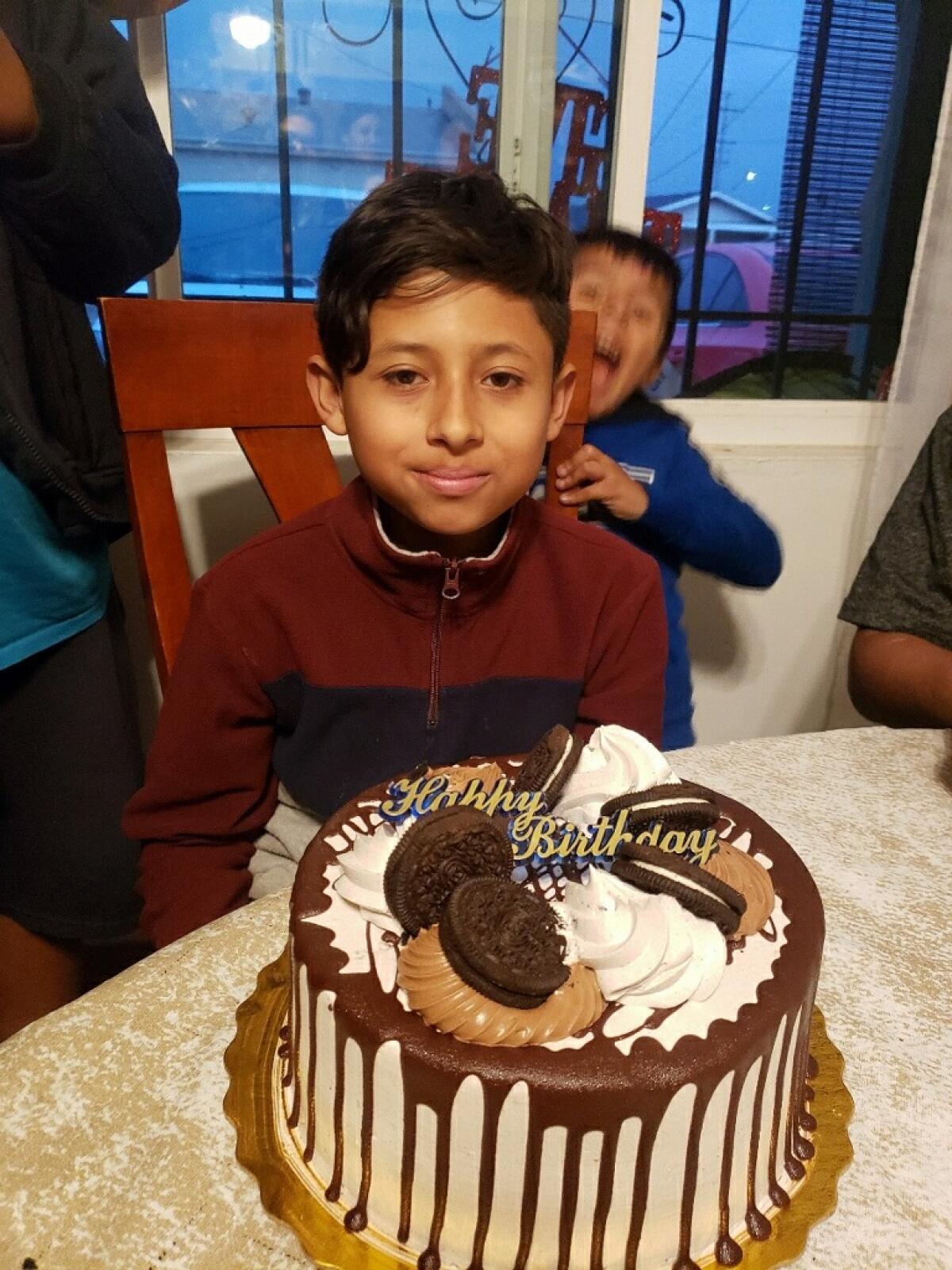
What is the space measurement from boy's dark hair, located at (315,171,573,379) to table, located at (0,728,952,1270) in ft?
1.82

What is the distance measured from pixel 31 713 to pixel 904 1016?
108 centimetres

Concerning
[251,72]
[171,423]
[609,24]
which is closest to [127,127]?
Answer: [171,423]

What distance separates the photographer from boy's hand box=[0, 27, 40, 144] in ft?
3.15

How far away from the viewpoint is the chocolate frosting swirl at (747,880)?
0.64 metres

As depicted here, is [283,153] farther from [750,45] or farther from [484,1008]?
[484,1008]

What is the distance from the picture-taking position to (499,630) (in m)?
1.07

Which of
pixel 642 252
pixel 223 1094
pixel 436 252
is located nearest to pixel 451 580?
pixel 436 252

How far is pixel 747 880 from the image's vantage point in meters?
0.67

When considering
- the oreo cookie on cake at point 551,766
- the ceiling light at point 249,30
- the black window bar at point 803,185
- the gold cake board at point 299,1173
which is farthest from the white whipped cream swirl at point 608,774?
the black window bar at point 803,185

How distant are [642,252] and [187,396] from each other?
732 millimetres

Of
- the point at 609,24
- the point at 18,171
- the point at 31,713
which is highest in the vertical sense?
the point at 609,24

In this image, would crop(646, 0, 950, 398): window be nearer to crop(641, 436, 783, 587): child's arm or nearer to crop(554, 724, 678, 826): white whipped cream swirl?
crop(641, 436, 783, 587): child's arm

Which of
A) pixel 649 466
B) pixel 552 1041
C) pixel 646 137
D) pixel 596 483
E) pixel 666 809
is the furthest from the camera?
pixel 646 137

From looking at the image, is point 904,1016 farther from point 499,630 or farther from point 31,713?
point 31,713
